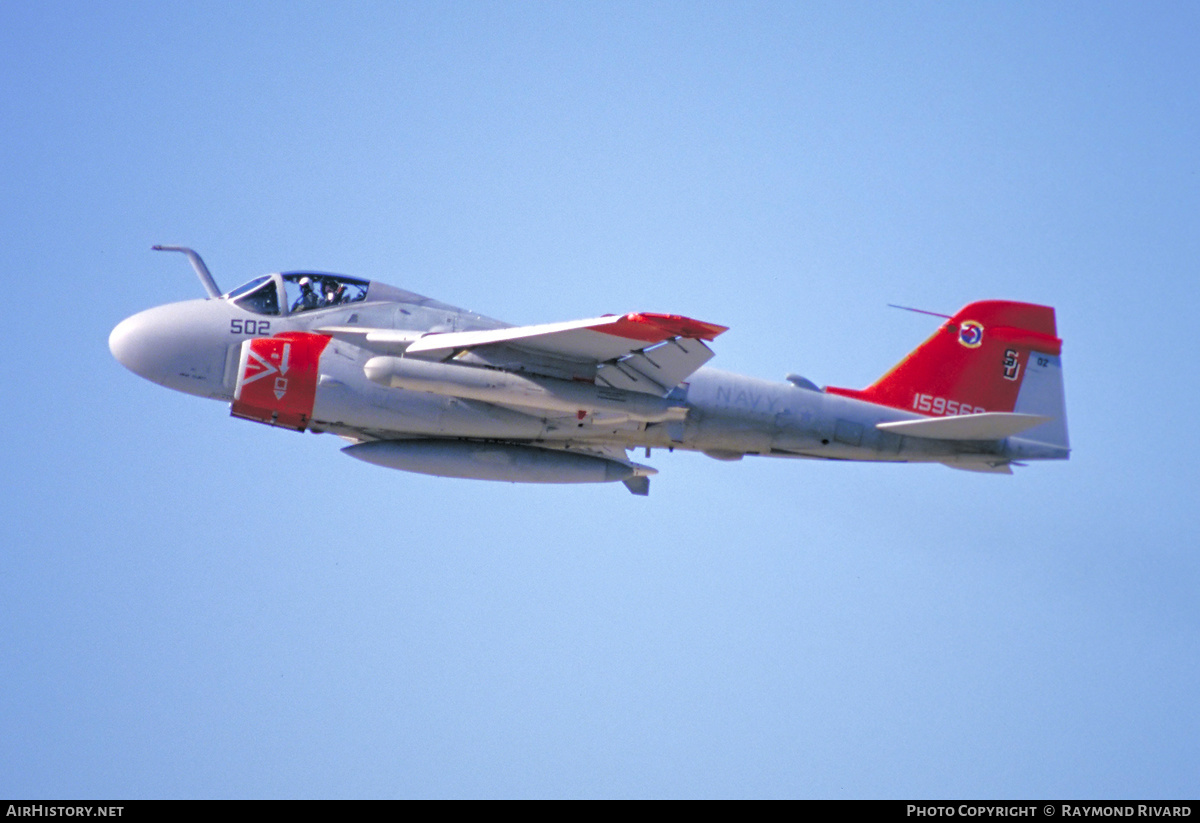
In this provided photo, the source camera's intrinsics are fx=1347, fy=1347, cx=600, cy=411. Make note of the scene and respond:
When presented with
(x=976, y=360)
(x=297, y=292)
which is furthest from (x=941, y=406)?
(x=297, y=292)

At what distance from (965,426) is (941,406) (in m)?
1.18

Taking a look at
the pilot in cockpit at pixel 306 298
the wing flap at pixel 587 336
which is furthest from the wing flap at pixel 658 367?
the pilot in cockpit at pixel 306 298

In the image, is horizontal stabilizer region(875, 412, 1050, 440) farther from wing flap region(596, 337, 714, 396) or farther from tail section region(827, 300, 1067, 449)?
wing flap region(596, 337, 714, 396)

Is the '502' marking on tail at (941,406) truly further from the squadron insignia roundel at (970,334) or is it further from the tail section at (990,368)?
the squadron insignia roundel at (970,334)

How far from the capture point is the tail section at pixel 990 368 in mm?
20391

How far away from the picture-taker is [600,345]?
17469 millimetres

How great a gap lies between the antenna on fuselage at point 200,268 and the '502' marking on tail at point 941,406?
34.3 ft

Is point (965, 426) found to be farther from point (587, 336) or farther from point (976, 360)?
point (587, 336)

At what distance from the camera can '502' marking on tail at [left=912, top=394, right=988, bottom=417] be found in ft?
66.5

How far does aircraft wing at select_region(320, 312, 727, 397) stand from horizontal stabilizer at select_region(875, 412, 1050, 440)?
3.69 meters

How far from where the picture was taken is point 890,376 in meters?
20.3
